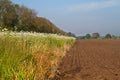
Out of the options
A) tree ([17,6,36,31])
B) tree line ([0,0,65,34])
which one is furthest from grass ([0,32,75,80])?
tree ([17,6,36,31])

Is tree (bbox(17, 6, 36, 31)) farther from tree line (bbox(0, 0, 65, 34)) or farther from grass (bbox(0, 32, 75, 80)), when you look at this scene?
grass (bbox(0, 32, 75, 80))

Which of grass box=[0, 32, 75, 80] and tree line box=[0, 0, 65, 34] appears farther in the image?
tree line box=[0, 0, 65, 34]

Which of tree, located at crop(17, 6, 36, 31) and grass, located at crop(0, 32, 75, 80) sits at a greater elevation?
tree, located at crop(17, 6, 36, 31)

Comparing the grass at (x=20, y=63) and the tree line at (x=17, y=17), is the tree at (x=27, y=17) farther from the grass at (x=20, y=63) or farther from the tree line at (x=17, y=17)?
the grass at (x=20, y=63)

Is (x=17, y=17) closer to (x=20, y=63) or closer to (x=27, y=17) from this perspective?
(x=27, y=17)

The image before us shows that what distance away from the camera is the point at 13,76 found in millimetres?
8234

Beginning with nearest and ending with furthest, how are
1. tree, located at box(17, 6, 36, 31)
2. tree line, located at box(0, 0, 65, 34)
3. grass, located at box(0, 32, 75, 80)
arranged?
grass, located at box(0, 32, 75, 80) → tree line, located at box(0, 0, 65, 34) → tree, located at box(17, 6, 36, 31)

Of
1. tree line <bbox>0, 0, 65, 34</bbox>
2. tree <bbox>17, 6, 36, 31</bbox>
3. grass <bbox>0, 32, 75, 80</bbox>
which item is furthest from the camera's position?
tree <bbox>17, 6, 36, 31</bbox>

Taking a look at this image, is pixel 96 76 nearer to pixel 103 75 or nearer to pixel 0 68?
pixel 103 75

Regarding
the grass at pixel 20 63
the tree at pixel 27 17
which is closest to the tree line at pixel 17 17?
the tree at pixel 27 17

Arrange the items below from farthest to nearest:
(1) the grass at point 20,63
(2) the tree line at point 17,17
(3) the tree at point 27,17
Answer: (3) the tree at point 27,17, (2) the tree line at point 17,17, (1) the grass at point 20,63

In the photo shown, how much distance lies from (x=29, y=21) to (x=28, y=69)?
31.9 m

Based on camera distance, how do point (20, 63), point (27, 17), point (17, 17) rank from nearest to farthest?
point (20, 63)
point (17, 17)
point (27, 17)

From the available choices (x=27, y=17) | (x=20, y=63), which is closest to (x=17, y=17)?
(x=27, y=17)
